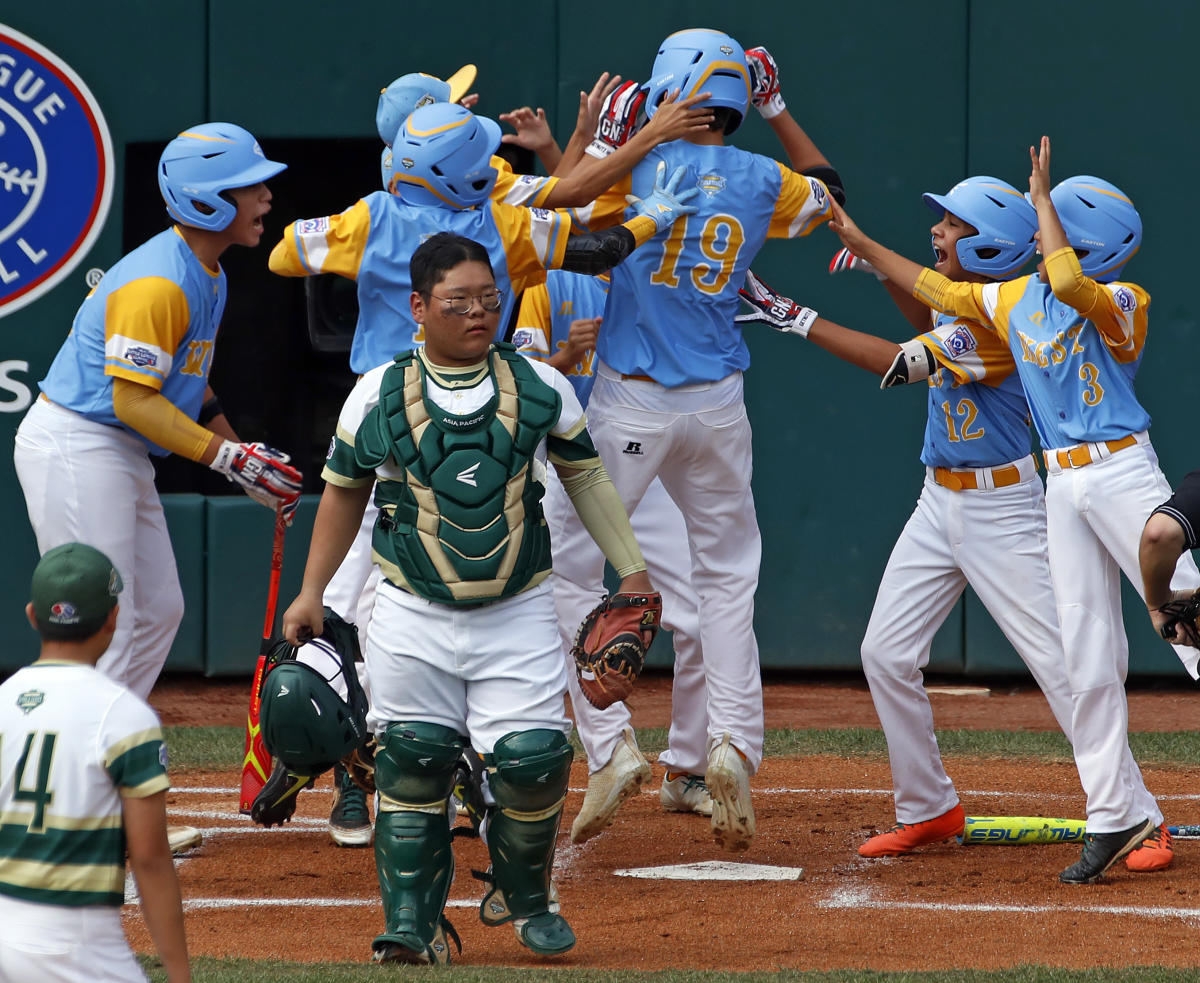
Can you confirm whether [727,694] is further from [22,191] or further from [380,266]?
[22,191]

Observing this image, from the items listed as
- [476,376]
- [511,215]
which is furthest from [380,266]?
[476,376]

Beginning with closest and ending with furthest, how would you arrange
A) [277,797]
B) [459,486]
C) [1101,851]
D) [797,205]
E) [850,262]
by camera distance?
[459,486]
[277,797]
[1101,851]
[797,205]
[850,262]

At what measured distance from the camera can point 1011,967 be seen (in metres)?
4.36

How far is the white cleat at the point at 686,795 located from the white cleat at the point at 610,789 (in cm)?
76

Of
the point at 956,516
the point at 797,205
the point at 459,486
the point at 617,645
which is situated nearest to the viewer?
the point at 459,486

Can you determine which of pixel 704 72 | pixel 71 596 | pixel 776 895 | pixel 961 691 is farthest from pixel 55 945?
pixel 961 691

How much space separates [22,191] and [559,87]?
119 inches

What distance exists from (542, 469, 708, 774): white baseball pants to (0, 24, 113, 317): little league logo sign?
408 cm

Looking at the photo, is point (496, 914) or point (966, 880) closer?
point (496, 914)

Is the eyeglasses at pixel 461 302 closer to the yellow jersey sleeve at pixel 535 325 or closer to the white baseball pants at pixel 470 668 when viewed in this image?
the white baseball pants at pixel 470 668

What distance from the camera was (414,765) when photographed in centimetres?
437

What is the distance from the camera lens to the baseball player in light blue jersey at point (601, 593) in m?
5.65

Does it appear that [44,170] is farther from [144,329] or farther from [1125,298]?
[1125,298]

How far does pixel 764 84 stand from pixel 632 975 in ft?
11.3
